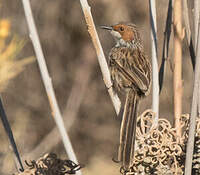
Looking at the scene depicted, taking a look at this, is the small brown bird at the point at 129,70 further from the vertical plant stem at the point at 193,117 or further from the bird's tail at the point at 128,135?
the vertical plant stem at the point at 193,117

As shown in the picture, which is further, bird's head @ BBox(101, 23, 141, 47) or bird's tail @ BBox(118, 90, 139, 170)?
bird's head @ BBox(101, 23, 141, 47)

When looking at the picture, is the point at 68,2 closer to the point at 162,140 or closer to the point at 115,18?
the point at 115,18

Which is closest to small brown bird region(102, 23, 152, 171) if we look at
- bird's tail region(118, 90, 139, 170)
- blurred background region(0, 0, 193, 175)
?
bird's tail region(118, 90, 139, 170)

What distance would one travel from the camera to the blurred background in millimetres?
8664

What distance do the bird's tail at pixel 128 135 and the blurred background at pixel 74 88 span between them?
517 centimetres

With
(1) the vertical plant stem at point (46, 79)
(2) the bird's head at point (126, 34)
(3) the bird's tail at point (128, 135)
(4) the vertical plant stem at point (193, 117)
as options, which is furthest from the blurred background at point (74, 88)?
(4) the vertical plant stem at point (193, 117)

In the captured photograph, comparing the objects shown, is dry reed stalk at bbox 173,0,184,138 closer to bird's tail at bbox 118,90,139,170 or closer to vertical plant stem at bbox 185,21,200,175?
bird's tail at bbox 118,90,139,170

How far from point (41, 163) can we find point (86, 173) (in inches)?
220

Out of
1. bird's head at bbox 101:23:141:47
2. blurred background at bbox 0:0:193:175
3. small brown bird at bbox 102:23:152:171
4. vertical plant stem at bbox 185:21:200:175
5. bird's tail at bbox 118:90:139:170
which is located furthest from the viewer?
blurred background at bbox 0:0:193:175

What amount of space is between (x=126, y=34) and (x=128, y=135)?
73.3 inches

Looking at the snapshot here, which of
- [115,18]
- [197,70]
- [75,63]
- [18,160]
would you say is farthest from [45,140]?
[197,70]

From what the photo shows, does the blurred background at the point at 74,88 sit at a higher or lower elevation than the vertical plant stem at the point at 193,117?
lower

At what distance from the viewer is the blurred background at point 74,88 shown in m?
8.66

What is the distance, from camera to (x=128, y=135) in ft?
9.96
